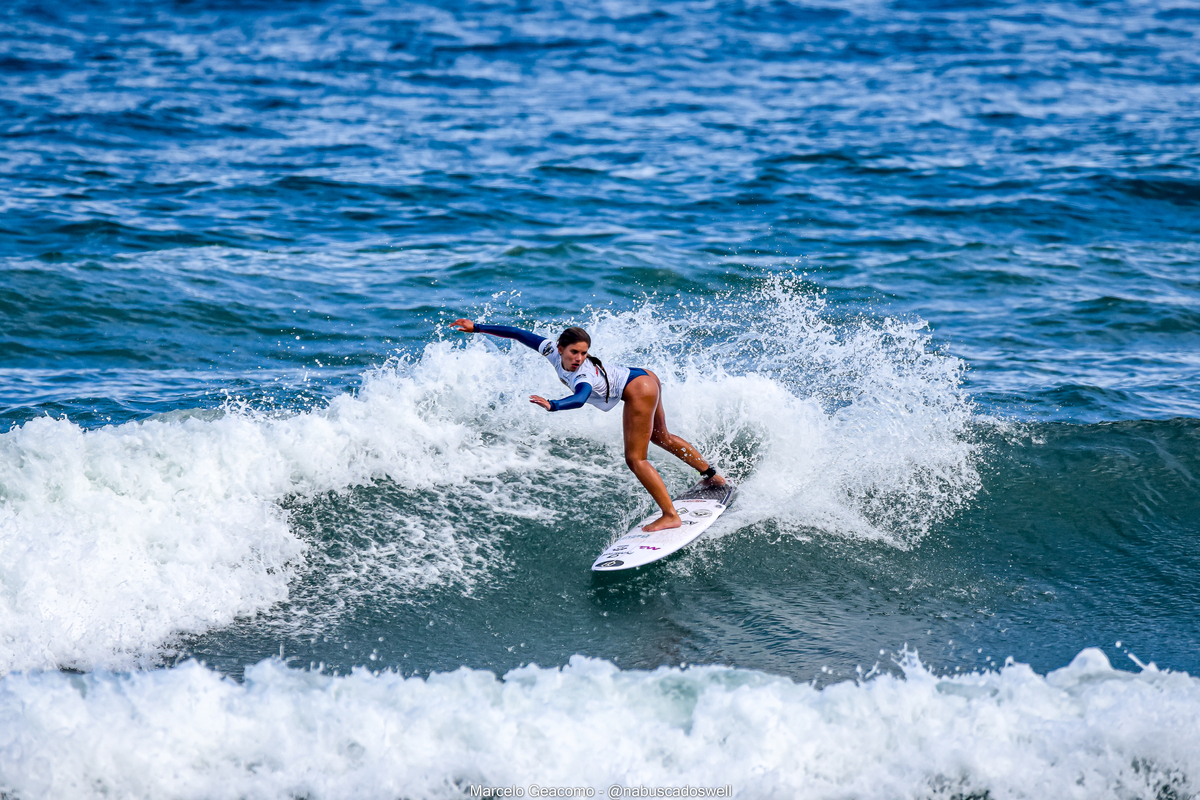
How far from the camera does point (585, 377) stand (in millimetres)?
7441

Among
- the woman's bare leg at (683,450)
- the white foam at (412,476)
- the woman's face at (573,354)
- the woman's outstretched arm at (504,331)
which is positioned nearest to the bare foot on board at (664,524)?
the white foam at (412,476)

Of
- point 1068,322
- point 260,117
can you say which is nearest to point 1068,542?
point 1068,322

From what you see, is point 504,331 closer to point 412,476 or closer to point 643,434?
point 643,434

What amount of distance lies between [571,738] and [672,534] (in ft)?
8.40

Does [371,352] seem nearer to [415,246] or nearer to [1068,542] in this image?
[415,246]

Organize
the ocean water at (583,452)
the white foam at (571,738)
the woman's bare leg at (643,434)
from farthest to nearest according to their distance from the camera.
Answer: the woman's bare leg at (643,434) < the ocean water at (583,452) < the white foam at (571,738)

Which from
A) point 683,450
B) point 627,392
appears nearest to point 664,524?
point 683,450

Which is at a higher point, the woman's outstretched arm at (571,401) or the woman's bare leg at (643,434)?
the woman's outstretched arm at (571,401)

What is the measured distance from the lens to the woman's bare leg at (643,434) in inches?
304

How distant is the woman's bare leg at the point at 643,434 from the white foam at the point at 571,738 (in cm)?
222

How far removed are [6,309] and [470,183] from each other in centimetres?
809

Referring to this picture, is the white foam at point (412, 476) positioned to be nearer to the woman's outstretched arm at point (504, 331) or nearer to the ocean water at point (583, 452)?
the ocean water at point (583, 452)

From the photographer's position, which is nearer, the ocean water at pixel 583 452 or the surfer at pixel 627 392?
the ocean water at pixel 583 452

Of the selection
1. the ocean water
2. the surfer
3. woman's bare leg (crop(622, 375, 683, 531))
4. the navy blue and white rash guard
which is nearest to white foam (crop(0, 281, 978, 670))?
the ocean water
